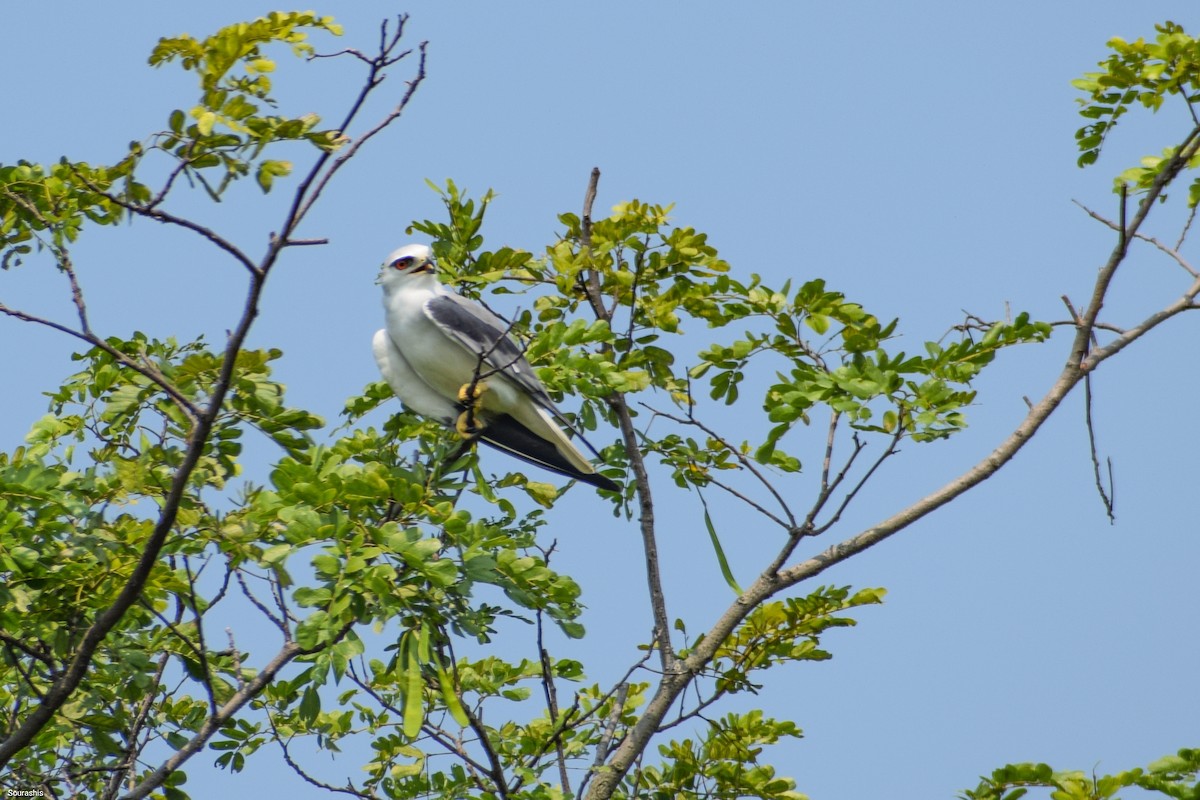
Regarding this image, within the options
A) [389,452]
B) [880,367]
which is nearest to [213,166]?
[389,452]

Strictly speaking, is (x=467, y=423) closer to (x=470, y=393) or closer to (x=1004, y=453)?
(x=470, y=393)

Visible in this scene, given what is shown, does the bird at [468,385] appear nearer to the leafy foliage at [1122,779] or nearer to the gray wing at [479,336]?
the gray wing at [479,336]

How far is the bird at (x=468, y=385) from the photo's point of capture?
5105 millimetres

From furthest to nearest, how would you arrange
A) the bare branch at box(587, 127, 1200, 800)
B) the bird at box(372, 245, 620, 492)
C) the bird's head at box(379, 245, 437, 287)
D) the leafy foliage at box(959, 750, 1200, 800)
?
the bird's head at box(379, 245, 437, 287) → the bird at box(372, 245, 620, 492) → the bare branch at box(587, 127, 1200, 800) → the leafy foliage at box(959, 750, 1200, 800)

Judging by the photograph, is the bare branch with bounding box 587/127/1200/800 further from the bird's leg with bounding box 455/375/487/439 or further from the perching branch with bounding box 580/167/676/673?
the bird's leg with bounding box 455/375/487/439

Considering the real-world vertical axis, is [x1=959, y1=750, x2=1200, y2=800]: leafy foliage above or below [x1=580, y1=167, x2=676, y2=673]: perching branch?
below

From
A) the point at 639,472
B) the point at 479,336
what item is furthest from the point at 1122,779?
the point at 479,336

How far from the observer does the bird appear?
5.11 m

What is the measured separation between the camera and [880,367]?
4.11 m

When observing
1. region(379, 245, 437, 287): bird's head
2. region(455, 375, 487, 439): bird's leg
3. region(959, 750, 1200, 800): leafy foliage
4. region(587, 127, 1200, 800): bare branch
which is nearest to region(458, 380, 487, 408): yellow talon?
region(455, 375, 487, 439): bird's leg

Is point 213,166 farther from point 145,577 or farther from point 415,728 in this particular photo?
point 415,728

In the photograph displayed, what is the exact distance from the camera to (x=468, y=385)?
5.10m

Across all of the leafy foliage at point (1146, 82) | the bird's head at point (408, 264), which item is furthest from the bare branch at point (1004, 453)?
the bird's head at point (408, 264)

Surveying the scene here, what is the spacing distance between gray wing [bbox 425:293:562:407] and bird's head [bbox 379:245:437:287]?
0.60 feet
